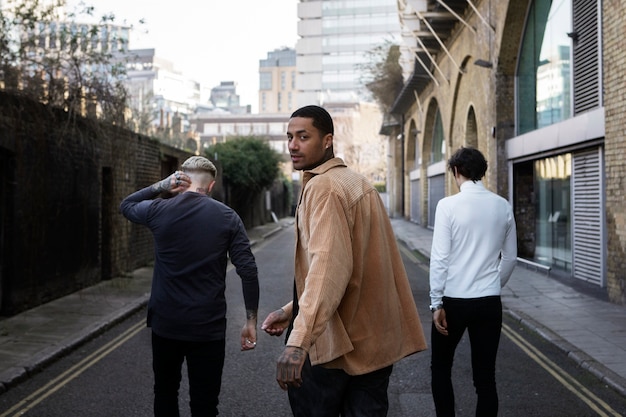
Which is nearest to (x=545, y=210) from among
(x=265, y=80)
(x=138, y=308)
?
(x=138, y=308)

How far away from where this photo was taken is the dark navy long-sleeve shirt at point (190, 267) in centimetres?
357

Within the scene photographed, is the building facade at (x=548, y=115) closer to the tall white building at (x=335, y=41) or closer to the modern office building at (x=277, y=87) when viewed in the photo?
the tall white building at (x=335, y=41)

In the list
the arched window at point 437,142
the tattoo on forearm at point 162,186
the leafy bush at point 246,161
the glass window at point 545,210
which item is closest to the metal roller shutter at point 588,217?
the glass window at point 545,210

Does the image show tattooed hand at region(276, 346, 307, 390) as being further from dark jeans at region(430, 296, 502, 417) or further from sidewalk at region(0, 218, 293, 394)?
sidewalk at region(0, 218, 293, 394)

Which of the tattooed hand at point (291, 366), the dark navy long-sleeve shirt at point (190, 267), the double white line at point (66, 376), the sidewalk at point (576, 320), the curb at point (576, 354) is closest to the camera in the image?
the tattooed hand at point (291, 366)

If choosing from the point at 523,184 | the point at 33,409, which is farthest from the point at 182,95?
the point at 33,409

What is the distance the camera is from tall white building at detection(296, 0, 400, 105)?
104 m

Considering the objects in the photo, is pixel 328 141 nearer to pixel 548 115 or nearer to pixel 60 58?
pixel 60 58

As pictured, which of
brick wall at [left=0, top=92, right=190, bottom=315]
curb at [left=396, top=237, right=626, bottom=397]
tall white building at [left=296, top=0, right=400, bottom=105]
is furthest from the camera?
tall white building at [left=296, top=0, right=400, bottom=105]

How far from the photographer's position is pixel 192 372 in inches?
143

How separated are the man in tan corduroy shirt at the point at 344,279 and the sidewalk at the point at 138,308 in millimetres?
3633

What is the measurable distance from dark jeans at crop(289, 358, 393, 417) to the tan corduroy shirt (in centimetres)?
6

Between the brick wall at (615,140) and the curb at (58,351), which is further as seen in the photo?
the brick wall at (615,140)

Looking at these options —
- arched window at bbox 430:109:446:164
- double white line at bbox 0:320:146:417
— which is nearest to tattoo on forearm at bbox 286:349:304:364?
double white line at bbox 0:320:146:417
